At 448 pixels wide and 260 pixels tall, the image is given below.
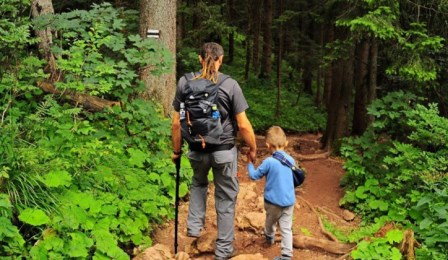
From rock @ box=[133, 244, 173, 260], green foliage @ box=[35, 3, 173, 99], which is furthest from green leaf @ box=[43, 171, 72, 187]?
green foliage @ box=[35, 3, 173, 99]

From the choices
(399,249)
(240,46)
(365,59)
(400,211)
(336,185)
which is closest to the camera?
(399,249)

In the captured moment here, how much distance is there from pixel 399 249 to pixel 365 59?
26.8 ft

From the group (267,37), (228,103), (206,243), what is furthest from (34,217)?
(267,37)

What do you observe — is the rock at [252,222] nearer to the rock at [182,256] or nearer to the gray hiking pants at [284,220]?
the gray hiking pants at [284,220]

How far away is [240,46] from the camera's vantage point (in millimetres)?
33562

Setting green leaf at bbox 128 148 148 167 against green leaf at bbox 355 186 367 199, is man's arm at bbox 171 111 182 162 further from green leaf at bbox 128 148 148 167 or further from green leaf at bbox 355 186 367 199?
green leaf at bbox 355 186 367 199

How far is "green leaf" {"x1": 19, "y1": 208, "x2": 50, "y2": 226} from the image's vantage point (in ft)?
13.8

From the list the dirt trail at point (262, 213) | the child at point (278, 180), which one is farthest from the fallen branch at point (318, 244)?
the child at point (278, 180)

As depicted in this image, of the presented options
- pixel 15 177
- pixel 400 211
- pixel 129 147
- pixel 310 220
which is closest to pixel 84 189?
pixel 15 177

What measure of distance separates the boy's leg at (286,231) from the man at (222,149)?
0.57m

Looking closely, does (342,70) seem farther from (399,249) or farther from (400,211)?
(399,249)

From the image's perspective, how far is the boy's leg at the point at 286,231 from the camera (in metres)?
4.75

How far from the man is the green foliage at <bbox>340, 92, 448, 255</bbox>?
2.19m

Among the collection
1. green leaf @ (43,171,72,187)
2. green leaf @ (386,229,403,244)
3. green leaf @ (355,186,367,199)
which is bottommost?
green leaf @ (355,186,367,199)
